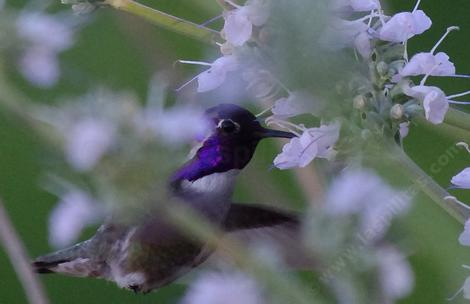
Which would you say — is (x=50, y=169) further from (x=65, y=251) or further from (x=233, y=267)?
(x=65, y=251)

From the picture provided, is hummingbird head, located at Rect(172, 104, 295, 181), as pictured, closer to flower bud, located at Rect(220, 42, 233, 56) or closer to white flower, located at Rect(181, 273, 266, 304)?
flower bud, located at Rect(220, 42, 233, 56)

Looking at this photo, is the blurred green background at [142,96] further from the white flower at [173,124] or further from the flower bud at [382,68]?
the white flower at [173,124]

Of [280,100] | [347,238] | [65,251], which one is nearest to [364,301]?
[347,238]

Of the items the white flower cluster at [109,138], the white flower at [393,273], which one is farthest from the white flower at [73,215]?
Answer: the white flower at [393,273]

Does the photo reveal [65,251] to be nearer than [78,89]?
No

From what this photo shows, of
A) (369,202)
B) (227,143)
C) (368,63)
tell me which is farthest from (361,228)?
(227,143)

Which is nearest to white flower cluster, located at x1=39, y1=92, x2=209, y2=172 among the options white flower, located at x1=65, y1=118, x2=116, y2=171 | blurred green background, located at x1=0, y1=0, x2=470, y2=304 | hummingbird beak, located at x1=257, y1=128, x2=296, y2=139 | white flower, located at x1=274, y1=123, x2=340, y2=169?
white flower, located at x1=65, y1=118, x2=116, y2=171
